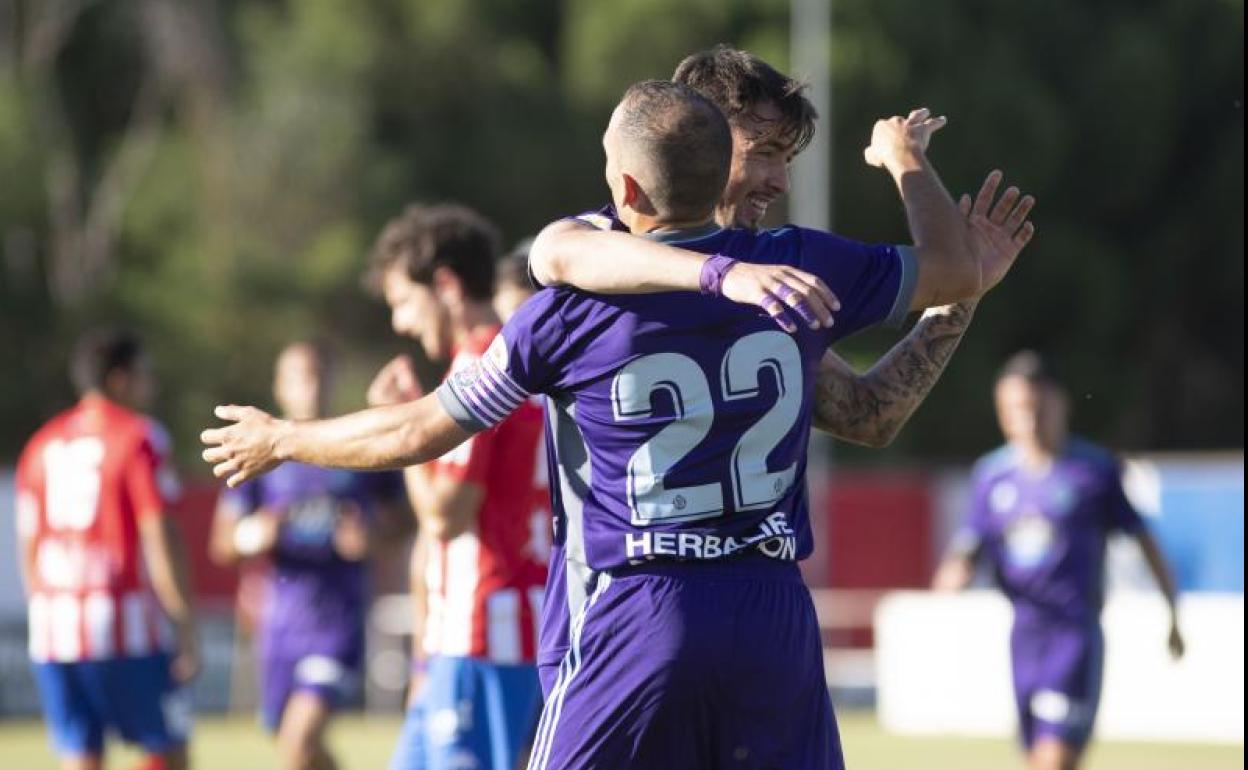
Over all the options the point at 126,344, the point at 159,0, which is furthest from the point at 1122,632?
the point at 159,0

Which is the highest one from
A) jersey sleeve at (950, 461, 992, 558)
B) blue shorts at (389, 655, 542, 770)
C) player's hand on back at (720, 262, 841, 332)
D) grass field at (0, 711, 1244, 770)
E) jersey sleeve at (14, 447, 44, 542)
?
player's hand on back at (720, 262, 841, 332)

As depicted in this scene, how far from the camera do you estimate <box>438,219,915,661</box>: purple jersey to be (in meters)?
4.77

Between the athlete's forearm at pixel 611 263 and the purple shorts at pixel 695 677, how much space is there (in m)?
0.58

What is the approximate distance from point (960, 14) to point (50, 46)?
1402 cm

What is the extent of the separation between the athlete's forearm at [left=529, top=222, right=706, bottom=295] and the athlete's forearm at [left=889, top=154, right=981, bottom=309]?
565 millimetres

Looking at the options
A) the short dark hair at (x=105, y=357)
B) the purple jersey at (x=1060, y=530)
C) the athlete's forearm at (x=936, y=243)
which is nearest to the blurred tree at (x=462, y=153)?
the purple jersey at (x=1060, y=530)

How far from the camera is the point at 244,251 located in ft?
111

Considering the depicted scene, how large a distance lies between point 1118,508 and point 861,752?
6.23 meters

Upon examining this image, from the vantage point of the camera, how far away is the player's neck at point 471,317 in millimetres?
7289

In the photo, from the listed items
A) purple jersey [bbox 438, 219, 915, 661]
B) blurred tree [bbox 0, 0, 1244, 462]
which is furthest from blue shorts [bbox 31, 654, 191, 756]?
blurred tree [bbox 0, 0, 1244, 462]

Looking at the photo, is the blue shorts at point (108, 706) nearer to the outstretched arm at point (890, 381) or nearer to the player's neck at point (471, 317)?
the player's neck at point (471, 317)

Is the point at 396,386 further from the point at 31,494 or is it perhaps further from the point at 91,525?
the point at 31,494

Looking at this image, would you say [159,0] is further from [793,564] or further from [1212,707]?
[793,564]

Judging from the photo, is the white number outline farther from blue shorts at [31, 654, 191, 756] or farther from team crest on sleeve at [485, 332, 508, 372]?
blue shorts at [31, 654, 191, 756]
